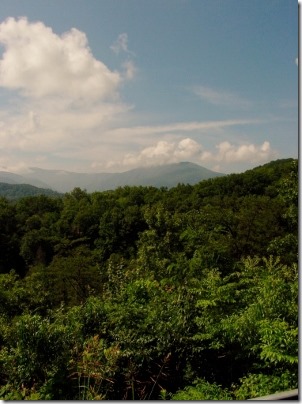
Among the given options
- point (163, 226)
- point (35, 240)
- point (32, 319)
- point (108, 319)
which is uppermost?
point (163, 226)

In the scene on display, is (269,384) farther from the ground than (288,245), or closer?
closer

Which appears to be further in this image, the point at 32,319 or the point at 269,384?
the point at 32,319

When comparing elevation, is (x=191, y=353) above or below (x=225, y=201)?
below

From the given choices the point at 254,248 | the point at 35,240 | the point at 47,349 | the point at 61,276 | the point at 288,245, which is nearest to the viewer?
the point at 47,349

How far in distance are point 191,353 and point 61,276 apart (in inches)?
442

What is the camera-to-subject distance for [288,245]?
28.9ft

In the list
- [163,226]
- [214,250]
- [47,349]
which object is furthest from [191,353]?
[163,226]

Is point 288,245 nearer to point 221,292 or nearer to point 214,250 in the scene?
point 214,250

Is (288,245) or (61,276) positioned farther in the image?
(61,276)

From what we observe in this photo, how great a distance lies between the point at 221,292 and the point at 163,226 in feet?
13.9

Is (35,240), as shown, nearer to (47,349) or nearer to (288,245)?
(288,245)

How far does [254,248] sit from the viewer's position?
54.5 feet

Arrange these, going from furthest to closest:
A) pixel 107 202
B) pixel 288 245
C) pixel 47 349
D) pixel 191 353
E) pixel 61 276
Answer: pixel 107 202
pixel 61 276
pixel 288 245
pixel 191 353
pixel 47 349

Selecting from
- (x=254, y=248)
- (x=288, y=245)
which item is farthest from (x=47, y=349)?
(x=254, y=248)
